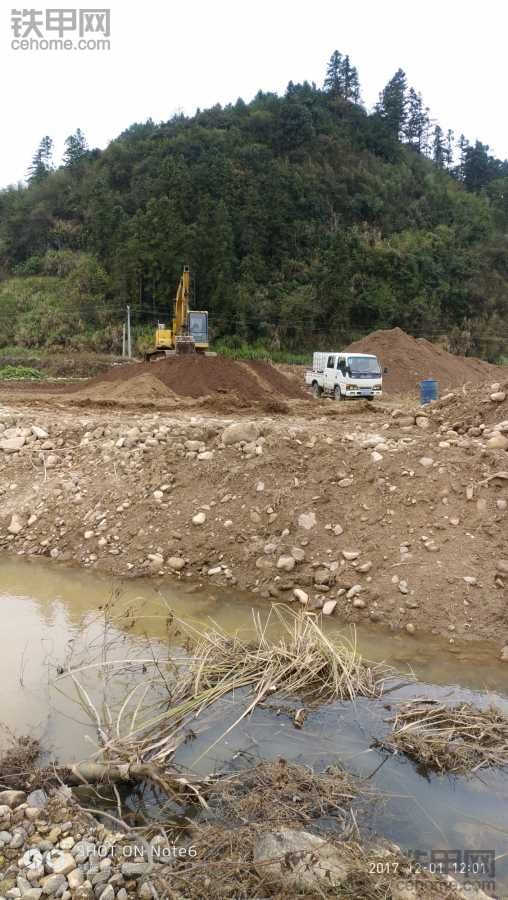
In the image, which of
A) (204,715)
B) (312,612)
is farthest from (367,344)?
(204,715)

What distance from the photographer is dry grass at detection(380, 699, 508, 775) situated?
12.6ft

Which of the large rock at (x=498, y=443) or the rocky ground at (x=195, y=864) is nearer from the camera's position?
the rocky ground at (x=195, y=864)

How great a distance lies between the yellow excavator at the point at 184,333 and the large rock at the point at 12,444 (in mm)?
13488

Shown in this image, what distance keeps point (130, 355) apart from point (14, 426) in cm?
2579

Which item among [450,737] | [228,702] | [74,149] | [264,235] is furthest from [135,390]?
[74,149]

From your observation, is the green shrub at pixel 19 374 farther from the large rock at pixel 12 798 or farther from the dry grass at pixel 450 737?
the dry grass at pixel 450 737

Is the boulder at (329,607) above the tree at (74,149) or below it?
below

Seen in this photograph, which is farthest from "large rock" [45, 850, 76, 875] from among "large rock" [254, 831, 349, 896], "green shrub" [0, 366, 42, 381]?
"green shrub" [0, 366, 42, 381]

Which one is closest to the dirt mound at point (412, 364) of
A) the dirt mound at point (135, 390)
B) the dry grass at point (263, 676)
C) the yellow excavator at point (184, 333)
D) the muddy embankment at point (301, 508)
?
the yellow excavator at point (184, 333)

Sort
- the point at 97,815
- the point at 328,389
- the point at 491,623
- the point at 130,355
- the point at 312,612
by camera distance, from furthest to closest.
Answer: the point at 130,355
the point at 328,389
the point at 312,612
the point at 491,623
the point at 97,815

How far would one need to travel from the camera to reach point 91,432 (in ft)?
32.8

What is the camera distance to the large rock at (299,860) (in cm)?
282

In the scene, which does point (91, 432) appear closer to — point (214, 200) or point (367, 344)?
point (367, 344)

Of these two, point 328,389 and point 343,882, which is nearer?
point 343,882
